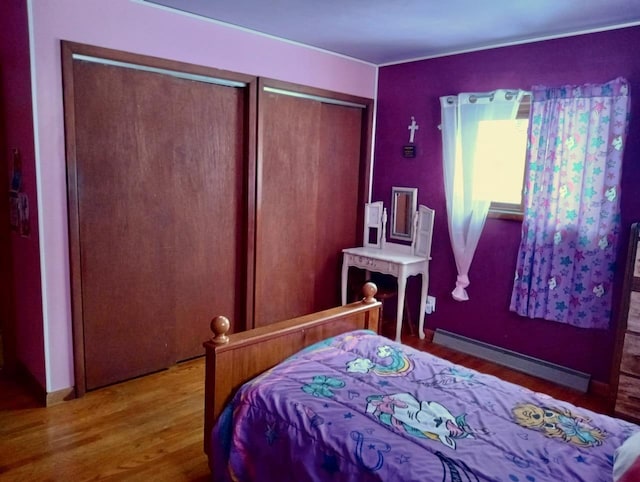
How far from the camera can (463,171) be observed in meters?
3.51

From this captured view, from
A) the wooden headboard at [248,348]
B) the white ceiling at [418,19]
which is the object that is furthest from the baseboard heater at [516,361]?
the white ceiling at [418,19]

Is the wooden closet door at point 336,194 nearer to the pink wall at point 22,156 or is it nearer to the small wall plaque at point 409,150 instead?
the small wall plaque at point 409,150

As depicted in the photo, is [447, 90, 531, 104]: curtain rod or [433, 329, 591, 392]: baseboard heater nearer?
[433, 329, 591, 392]: baseboard heater

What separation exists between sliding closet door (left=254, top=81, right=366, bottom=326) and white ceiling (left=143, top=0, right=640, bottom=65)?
546mm

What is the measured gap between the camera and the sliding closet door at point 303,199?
3520 millimetres

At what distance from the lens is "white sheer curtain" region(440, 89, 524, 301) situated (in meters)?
3.39

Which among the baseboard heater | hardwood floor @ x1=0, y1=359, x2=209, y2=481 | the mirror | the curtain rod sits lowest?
hardwood floor @ x1=0, y1=359, x2=209, y2=481

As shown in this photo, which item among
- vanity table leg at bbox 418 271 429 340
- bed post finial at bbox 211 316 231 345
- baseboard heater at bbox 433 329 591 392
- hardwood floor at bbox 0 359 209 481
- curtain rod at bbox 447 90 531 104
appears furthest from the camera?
vanity table leg at bbox 418 271 429 340

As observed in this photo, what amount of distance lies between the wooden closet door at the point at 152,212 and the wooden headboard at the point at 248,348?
45.6 inches

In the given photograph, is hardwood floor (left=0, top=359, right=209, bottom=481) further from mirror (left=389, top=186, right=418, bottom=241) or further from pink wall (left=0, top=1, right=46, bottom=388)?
mirror (left=389, top=186, right=418, bottom=241)

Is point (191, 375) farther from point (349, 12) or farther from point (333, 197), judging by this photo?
point (349, 12)

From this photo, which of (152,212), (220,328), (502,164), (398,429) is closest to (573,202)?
(502,164)

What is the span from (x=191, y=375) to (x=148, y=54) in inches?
77.2

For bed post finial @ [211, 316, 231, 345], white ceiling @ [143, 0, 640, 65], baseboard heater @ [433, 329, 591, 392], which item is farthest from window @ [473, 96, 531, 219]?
bed post finial @ [211, 316, 231, 345]
